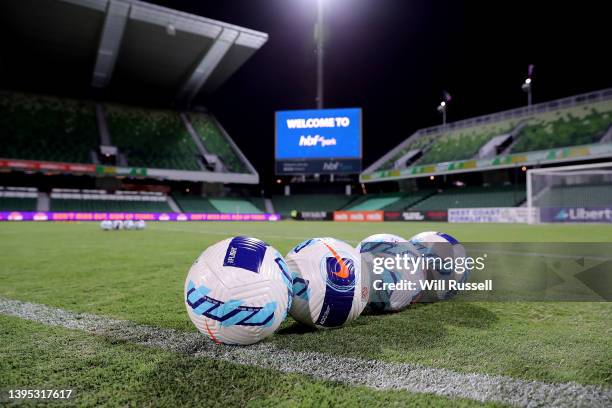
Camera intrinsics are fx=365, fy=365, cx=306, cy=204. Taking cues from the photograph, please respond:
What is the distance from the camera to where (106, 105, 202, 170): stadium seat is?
41.1 meters

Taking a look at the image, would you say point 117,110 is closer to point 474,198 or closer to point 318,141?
point 318,141

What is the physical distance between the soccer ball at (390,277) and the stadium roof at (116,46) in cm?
3307

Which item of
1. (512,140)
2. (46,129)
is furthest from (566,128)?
(46,129)

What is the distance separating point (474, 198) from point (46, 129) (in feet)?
144

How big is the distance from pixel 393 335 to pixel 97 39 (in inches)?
1508

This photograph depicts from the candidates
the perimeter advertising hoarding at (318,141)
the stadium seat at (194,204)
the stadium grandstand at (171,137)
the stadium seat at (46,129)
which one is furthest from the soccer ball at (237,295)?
the stadium seat at (194,204)

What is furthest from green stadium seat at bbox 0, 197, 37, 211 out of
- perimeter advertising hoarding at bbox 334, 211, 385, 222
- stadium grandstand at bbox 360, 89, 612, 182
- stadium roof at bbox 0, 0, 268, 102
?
stadium grandstand at bbox 360, 89, 612, 182

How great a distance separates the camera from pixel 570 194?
2286 centimetres

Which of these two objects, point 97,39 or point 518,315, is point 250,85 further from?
point 518,315

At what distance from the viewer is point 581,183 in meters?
22.1

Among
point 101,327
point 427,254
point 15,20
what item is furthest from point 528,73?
point 15,20

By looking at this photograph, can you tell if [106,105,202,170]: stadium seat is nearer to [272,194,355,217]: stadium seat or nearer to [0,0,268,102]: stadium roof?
[0,0,268,102]: stadium roof

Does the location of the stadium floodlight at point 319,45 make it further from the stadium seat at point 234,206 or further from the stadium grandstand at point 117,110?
the stadium seat at point 234,206

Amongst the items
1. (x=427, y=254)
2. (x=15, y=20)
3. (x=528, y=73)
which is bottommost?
(x=427, y=254)
